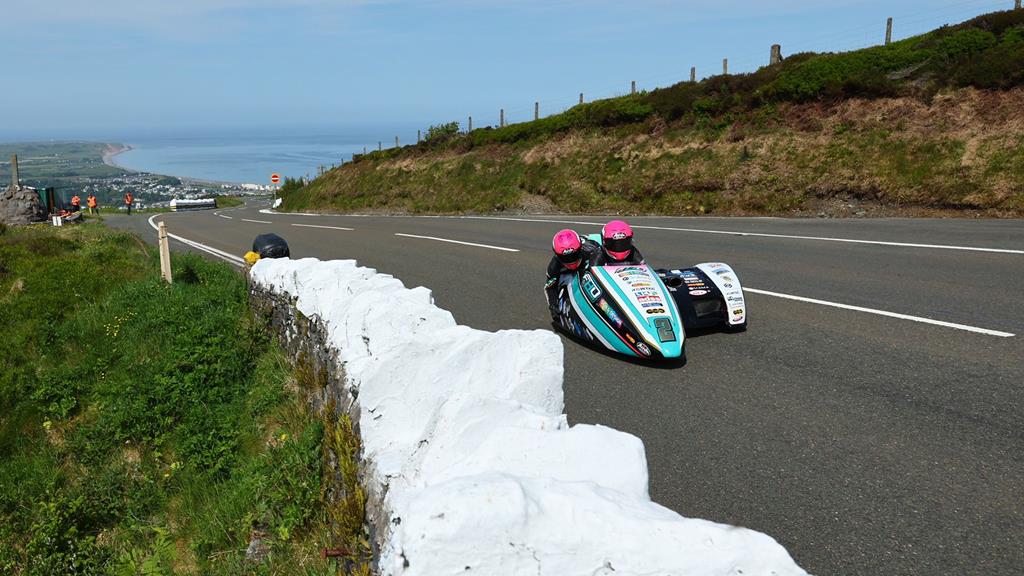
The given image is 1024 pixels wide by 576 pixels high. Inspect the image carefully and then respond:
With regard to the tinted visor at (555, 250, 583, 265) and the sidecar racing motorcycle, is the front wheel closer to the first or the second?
the sidecar racing motorcycle

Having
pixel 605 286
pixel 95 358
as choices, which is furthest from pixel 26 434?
pixel 605 286

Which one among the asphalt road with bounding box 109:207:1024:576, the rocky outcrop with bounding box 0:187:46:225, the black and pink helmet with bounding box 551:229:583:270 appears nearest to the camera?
the asphalt road with bounding box 109:207:1024:576

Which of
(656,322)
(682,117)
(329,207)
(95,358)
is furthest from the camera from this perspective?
(329,207)

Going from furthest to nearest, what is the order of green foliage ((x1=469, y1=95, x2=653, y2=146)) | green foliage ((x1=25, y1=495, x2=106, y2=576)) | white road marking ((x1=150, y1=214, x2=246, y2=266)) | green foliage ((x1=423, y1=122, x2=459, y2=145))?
1. green foliage ((x1=423, y1=122, x2=459, y2=145))
2. green foliage ((x1=469, y1=95, x2=653, y2=146))
3. white road marking ((x1=150, y1=214, x2=246, y2=266))
4. green foliage ((x1=25, y1=495, x2=106, y2=576))

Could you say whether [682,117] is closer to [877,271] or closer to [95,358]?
[877,271]

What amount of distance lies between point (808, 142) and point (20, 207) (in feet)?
86.7

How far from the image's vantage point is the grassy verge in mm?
4828

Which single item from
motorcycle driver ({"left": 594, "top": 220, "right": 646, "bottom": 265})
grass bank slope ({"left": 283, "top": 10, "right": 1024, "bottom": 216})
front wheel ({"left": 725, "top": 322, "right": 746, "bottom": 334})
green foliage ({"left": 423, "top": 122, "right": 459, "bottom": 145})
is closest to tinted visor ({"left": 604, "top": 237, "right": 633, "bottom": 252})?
motorcycle driver ({"left": 594, "top": 220, "right": 646, "bottom": 265})

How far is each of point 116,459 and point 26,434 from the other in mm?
1615

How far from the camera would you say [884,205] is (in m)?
17.2

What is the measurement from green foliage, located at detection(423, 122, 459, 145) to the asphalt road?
99.0 feet

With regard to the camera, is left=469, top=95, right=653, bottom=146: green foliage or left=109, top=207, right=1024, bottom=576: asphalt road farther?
left=469, top=95, right=653, bottom=146: green foliage

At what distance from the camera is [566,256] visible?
7242 millimetres

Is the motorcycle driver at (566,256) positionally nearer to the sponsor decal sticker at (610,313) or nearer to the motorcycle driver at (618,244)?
the motorcycle driver at (618,244)
